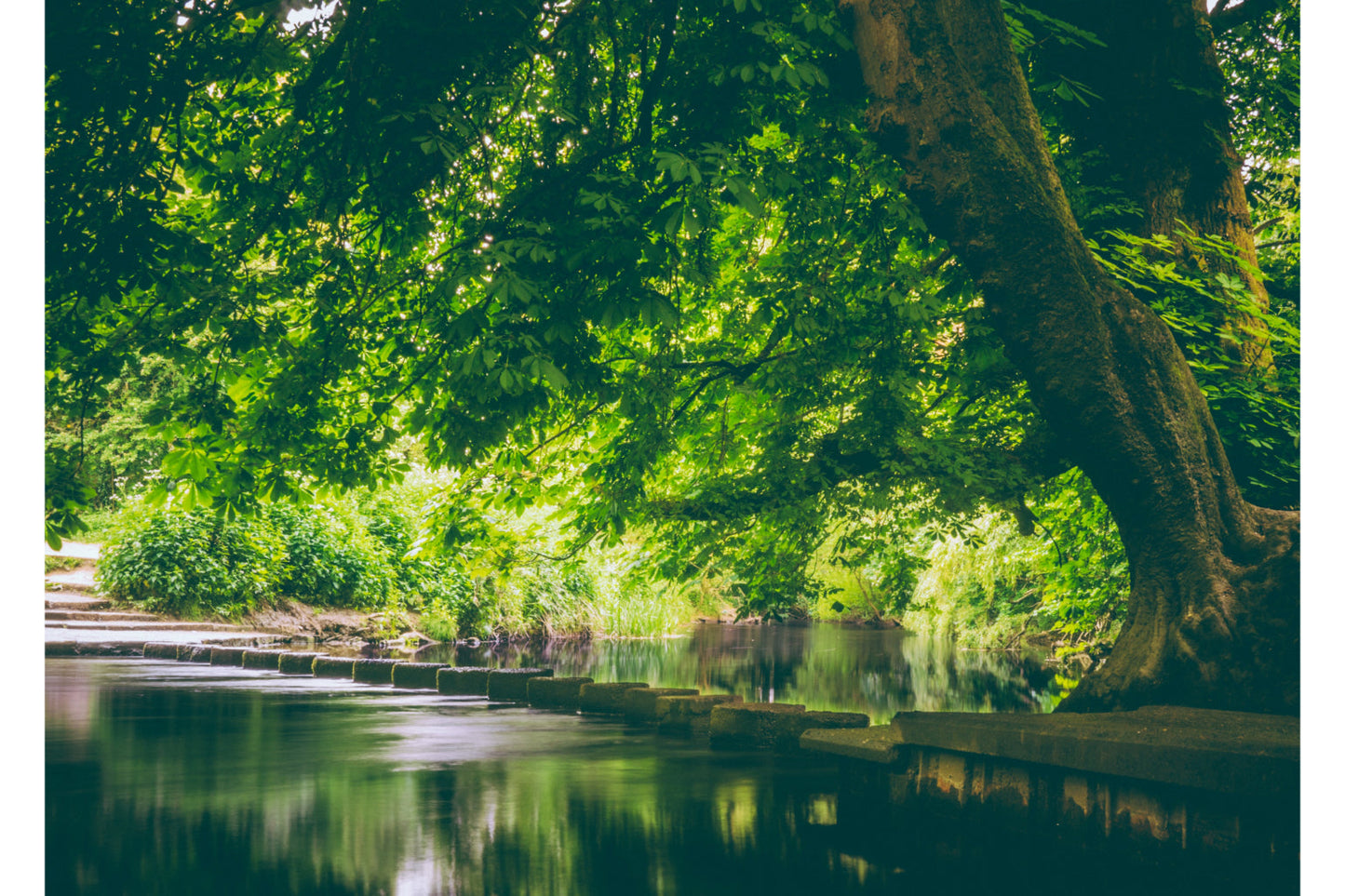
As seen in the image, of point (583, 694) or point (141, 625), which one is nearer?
point (583, 694)

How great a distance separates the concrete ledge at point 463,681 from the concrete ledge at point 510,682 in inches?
3.7

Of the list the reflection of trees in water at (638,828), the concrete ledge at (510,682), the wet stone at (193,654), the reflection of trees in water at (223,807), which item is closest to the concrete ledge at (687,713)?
the reflection of trees in water at (638,828)

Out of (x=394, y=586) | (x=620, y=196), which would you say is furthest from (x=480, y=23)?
(x=394, y=586)

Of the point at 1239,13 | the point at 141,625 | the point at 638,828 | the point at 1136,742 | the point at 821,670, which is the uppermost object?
the point at 1239,13

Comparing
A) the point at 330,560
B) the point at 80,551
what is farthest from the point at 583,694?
the point at 80,551

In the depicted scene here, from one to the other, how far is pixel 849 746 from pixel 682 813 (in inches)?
43.3

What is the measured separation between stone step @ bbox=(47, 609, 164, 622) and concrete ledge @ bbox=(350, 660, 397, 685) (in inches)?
298

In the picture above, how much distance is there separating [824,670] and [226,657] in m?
11.3

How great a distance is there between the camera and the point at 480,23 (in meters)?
5.81

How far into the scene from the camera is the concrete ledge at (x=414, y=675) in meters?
11.8

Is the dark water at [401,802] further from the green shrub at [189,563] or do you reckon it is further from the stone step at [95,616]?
the green shrub at [189,563]

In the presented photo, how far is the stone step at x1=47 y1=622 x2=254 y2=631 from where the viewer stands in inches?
664

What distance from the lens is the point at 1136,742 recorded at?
428 centimetres

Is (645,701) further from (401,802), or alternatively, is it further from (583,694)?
(401,802)
